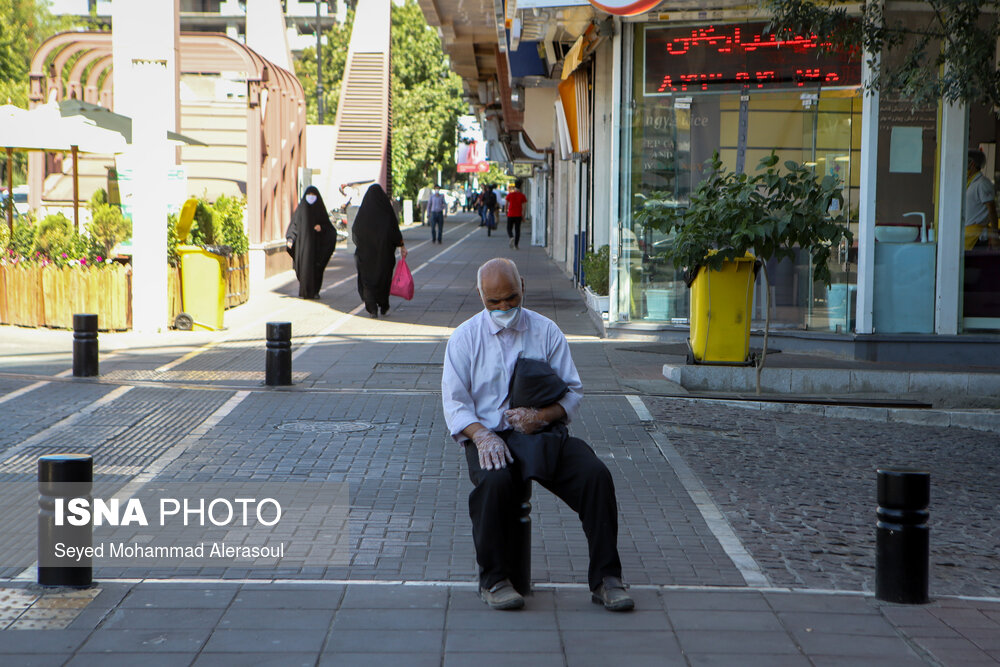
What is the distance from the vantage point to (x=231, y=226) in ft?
64.1

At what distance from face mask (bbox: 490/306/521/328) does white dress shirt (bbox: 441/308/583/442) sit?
21 millimetres

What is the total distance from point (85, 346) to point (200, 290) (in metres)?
4.13

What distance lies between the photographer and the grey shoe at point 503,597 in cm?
475

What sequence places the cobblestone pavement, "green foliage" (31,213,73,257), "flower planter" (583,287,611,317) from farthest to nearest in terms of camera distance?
1. "green foliage" (31,213,73,257)
2. "flower planter" (583,287,611,317)
3. the cobblestone pavement

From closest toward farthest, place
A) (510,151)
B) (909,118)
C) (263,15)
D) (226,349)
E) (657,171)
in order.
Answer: (909,118) → (226,349) → (657,171) → (263,15) → (510,151)

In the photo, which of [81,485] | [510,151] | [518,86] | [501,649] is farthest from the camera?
[510,151]

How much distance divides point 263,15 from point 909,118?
79.5ft

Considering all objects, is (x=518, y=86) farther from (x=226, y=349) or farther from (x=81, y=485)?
(x=81, y=485)

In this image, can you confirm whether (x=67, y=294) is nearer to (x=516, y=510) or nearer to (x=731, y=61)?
(x=731, y=61)

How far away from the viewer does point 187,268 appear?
1524 cm

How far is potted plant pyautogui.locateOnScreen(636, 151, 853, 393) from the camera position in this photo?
33.6ft

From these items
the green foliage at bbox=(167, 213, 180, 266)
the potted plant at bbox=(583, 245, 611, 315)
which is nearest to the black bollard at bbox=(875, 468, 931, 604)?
the potted plant at bbox=(583, 245, 611, 315)

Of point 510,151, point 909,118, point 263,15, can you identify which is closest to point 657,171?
point 909,118

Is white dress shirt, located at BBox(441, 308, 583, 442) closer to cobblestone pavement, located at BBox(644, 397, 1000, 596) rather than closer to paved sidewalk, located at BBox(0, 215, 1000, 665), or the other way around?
paved sidewalk, located at BBox(0, 215, 1000, 665)
